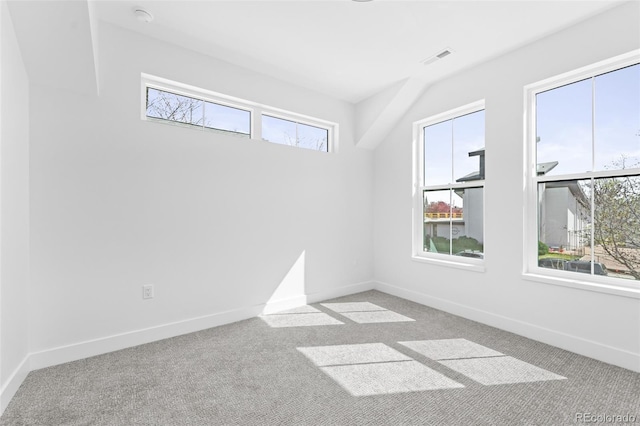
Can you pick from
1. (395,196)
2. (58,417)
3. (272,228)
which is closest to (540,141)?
(395,196)

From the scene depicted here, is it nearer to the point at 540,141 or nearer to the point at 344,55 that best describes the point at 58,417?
the point at 344,55

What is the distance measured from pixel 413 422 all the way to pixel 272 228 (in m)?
2.30

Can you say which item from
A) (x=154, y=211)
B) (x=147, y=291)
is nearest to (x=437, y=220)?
(x=154, y=211)

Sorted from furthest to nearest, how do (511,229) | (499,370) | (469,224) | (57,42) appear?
(469,224) → (511,229) → (499,370) → (57,42)

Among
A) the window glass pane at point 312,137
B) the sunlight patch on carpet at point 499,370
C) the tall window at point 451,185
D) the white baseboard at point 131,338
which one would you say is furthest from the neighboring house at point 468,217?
the white baseboard at point 131,338

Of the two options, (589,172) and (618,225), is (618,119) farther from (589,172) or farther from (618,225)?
(618,225)

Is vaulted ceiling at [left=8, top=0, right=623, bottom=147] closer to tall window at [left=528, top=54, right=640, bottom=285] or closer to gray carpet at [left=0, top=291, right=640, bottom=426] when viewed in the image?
tall window at [left=528, top=54, right=640, bottom=285]

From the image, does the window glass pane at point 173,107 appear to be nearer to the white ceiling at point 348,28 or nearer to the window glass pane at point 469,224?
the white ceiling at point 348,28

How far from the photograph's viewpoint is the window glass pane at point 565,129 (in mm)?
2535

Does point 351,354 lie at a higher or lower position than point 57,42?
lower

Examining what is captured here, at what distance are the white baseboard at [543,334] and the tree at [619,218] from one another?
621 millimetres

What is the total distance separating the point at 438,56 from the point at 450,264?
2.26 metres

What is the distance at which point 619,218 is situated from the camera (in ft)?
7.75

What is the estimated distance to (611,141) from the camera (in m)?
2.39
